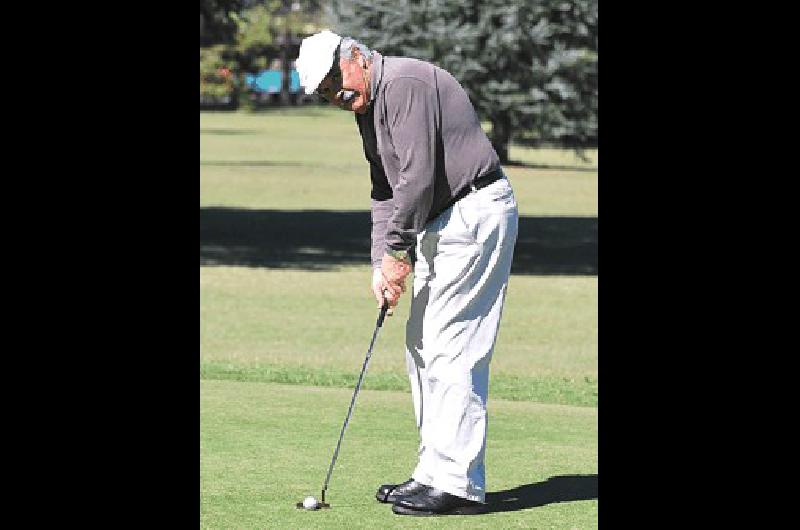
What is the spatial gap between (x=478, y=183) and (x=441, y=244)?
308 mm

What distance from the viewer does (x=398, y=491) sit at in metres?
7.40

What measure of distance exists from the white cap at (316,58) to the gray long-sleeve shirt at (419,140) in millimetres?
204

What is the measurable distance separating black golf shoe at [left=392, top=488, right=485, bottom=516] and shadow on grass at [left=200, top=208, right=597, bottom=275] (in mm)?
17415

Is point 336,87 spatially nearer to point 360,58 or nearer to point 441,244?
point 360,58

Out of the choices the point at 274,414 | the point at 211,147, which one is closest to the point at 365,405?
the point at 274,414

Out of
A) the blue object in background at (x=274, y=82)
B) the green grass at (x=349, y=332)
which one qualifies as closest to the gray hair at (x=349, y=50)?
the green grass at (x=349, y=332)

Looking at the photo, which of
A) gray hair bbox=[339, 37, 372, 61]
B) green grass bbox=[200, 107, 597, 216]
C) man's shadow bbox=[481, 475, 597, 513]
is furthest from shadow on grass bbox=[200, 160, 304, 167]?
gray hair bbox=[339, 37, 372, 61]

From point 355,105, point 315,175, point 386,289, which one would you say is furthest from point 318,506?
point 315,175

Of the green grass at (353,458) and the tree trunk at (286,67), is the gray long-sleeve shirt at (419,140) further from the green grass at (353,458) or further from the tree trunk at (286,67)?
the tree trunk at (286,67)

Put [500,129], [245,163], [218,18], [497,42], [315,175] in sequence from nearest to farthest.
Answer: [218,18]
[497,42]
[500,129]
[315,175]
[245,163]

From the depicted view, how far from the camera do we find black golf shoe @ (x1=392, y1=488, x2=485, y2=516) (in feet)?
23.9

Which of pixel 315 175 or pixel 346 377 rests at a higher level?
pixel 346 377

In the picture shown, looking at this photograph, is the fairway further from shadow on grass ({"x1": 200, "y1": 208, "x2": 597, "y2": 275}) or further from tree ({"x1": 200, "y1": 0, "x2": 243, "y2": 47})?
tree ({"x1": 200, "y1": 0, "x2": 243, "y2": 47})
